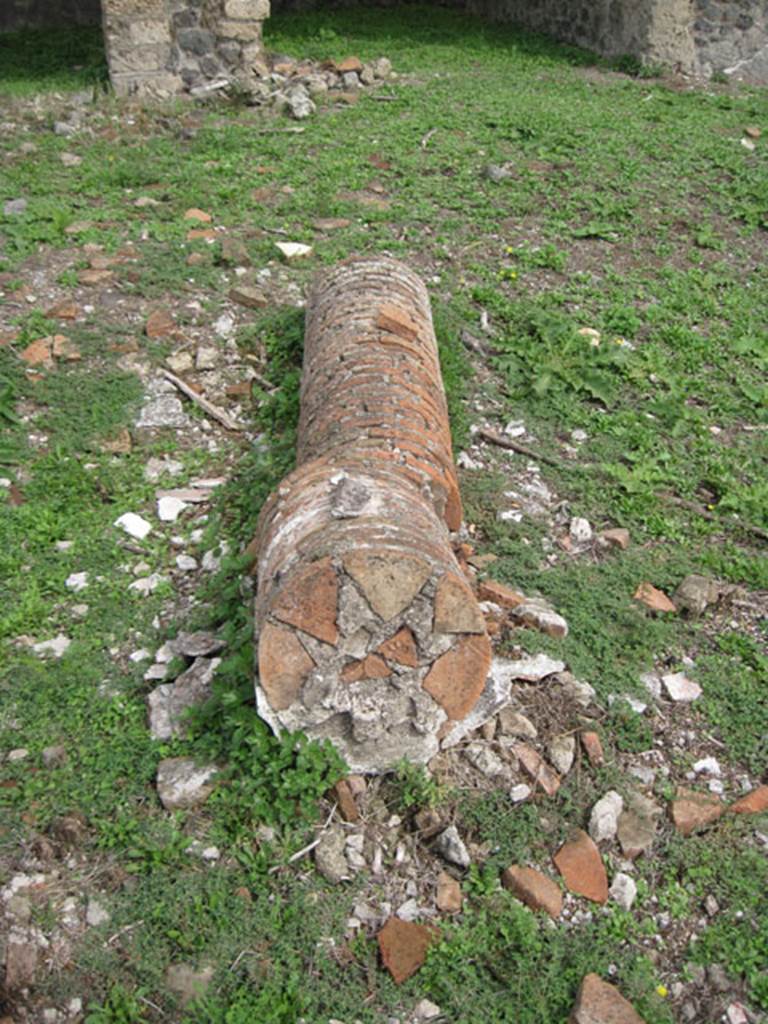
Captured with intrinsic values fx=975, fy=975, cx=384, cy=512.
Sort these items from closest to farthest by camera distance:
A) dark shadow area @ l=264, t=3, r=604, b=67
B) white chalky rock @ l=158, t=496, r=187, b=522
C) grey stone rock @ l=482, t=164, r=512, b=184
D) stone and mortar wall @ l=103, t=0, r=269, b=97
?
white chalky rock @ l=158, t=496, r=187, b=522
grey stone rock @ l=482, t=164, r=512, b=184
stone and mortar wall @ l=103, t=0, r=269, b=97
dark shadow area @ l=264, t=3, r=604, b=67

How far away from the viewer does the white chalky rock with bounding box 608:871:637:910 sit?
10.4ft

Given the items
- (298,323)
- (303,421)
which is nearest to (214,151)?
(298,323)

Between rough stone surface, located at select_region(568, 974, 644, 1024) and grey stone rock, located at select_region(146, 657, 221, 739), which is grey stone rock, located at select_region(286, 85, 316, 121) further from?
rough stone surface, located at select_region(568, 974, 644, 1024)

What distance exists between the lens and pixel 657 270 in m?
6.81

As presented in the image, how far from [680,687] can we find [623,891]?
96 cm

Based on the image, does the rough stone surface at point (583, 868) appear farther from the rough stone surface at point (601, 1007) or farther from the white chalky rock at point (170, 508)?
the white chalky rock at point (170, 508)

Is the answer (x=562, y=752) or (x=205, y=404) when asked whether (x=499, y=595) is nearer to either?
(x=562, y=752)

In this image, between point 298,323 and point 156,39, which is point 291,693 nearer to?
point 298,323

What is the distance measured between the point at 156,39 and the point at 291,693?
7.34 metres

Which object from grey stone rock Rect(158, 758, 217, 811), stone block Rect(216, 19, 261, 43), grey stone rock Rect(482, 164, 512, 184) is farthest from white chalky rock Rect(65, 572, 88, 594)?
stone block Rect(216, 19, 261, 43)

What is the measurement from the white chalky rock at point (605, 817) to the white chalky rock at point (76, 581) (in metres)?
2.32

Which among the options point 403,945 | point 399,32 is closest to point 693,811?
point 403,945

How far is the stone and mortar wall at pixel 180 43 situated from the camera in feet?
27.7

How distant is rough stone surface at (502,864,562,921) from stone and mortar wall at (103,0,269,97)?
7.82 metres
